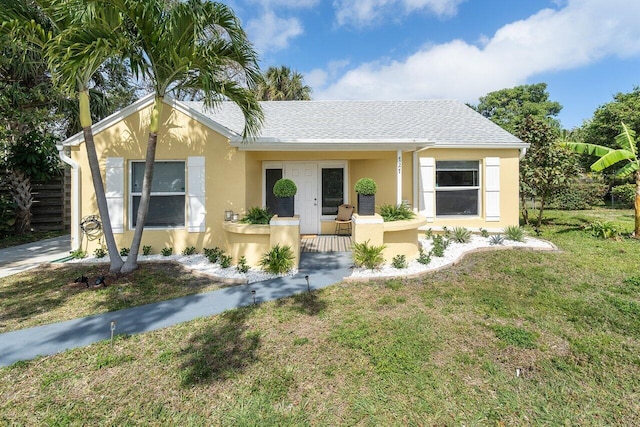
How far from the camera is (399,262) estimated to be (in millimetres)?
6395

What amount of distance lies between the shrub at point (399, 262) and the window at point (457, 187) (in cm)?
385

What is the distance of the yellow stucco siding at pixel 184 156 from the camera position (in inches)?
296

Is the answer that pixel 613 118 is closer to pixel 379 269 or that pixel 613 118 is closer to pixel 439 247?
pixel 439 247

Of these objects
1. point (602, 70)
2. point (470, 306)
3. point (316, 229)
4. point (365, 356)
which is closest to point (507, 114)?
point (602, 70)

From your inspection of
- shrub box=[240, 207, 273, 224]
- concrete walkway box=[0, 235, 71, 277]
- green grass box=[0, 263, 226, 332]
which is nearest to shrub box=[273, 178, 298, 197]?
shrub box=[240, 207, 273, 224]

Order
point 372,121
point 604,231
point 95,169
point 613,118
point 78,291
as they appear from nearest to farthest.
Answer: point 78,291 → point 95,169 → point 604,231 → point 372,121 → point 613,118

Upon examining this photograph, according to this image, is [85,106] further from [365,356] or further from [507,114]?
[507,114]

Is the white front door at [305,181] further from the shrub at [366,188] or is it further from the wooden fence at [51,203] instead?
the wooden fence at [51,203]

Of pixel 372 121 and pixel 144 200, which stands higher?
pixel 372 121

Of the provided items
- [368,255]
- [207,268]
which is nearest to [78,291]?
[207,268]

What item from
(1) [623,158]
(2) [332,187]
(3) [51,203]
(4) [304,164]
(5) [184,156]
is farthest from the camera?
(3) [51,203]

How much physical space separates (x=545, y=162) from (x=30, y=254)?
17.0m

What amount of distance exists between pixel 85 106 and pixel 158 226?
3.24 meters

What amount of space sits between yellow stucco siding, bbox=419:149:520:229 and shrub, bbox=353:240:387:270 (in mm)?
4018
